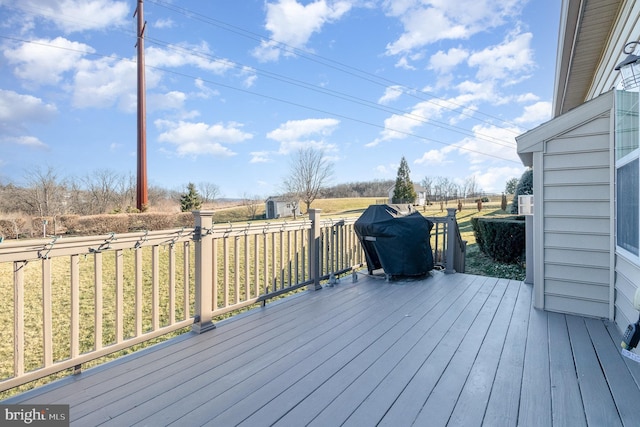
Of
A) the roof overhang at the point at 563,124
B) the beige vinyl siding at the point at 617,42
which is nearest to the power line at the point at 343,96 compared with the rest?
the beige vinyl siding at the point at 617,42

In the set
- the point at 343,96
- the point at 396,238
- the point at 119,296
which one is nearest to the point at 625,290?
the point at 396,238

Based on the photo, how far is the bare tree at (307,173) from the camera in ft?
73.0

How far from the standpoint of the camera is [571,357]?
2.12 metres

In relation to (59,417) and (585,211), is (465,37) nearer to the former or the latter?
(585,211)

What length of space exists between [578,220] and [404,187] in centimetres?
2470

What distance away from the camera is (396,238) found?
4.17 m

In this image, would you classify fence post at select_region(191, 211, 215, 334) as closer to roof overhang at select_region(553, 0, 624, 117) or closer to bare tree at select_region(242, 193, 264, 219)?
roof overhang at select_region(553, 0, 624, 117)

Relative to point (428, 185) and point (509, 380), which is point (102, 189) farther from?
point (428, 185)

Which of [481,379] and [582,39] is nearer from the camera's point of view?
[481,379]

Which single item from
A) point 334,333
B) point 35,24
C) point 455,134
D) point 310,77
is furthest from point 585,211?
point 455,134

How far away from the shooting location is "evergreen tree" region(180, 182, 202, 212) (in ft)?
67.2

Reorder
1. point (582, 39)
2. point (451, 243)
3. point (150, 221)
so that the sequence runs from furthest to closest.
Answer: point (150, 221), point (451, 243), point (582, 39)

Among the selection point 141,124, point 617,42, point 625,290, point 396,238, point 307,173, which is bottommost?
point 625,290

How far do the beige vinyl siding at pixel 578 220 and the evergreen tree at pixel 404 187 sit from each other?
905 inches
